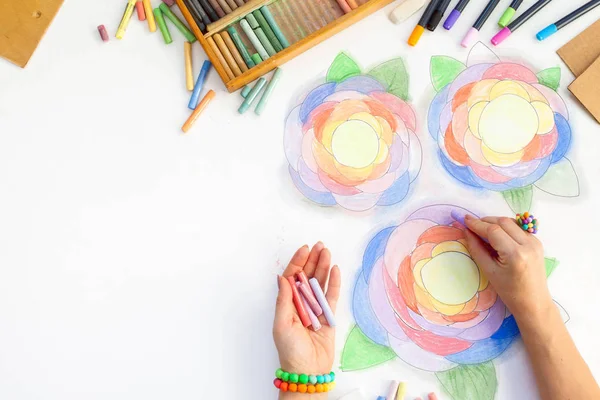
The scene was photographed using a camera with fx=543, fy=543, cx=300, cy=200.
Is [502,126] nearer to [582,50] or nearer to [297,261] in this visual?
[582,50]

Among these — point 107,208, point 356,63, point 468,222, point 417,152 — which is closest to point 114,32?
point 107,208

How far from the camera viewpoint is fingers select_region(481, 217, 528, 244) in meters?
0.82

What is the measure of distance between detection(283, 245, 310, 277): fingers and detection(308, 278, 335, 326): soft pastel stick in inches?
1.3

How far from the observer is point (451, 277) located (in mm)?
860

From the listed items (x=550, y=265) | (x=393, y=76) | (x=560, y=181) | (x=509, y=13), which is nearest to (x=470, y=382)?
(x=550, y=265)

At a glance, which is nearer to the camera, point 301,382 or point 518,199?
point 301,382

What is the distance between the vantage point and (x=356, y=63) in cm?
91

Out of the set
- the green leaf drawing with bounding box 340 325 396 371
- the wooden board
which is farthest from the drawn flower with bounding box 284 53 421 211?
the wooden board

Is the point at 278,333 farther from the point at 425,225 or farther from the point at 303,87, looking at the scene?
the point at 303,87

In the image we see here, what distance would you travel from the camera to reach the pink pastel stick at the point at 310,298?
2.63 ft

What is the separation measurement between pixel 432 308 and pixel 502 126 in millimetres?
323

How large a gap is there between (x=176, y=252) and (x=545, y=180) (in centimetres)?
61

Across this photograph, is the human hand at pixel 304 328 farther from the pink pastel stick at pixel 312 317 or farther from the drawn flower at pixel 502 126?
the drawn flower at pixel 502 126

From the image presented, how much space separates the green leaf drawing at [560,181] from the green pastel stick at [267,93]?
0.46 m
